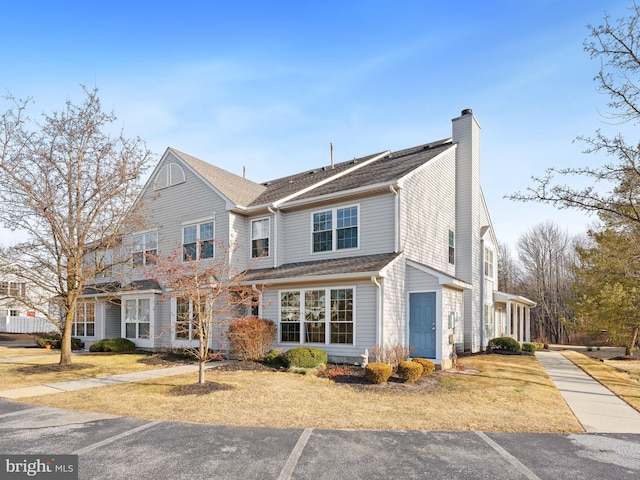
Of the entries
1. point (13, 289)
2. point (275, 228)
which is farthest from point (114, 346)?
point (275, 228)

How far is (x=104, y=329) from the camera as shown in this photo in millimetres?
21953

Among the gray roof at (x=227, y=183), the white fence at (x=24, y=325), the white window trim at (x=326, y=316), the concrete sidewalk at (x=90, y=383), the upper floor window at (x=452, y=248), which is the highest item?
the gray roof at (x=227, y=183)

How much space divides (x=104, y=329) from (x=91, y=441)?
17616mm

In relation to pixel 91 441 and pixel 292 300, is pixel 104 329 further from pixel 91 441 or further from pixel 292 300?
pixel 91 441

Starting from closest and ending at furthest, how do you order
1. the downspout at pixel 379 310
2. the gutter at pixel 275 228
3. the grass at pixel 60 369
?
the grass at pixel 60 369
the downspout at pixel 379 310
the gutter at pixel 275 228

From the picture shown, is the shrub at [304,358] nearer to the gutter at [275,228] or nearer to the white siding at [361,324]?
the white siding at [361,324]

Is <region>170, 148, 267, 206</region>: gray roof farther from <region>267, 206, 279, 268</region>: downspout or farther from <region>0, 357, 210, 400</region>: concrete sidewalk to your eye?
<region>0, 357, 210, 400</region>: concrete sidewalk

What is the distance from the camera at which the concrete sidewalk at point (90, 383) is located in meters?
10.2

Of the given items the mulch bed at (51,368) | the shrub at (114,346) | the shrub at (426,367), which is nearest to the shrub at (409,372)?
the shrub at (426,367)

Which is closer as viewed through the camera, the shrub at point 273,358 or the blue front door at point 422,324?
the shrub at point 273,358

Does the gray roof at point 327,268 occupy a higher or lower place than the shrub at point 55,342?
higher

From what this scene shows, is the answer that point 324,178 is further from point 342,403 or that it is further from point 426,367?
point 342,403

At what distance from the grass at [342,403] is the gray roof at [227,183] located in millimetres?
8616

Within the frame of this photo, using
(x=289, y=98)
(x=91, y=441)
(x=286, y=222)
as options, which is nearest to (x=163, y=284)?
(x=286, y=222)
